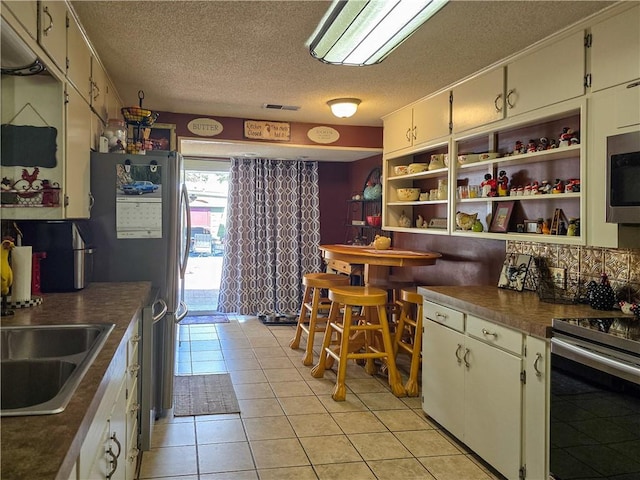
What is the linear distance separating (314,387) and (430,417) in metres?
0.98

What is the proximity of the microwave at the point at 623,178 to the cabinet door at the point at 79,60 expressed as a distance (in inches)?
97.8

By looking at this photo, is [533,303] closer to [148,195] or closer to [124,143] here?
[148,195]

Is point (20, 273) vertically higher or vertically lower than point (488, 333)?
higher

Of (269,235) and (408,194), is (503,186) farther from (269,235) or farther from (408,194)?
(269,235)

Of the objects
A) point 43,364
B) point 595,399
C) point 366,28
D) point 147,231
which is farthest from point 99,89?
point 595,399

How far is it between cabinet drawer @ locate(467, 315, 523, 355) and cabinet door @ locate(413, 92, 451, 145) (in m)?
1.63

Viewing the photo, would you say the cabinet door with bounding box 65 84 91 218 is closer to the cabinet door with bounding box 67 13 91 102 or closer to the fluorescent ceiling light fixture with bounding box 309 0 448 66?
the cabinet door with bounding box 67 13 91 102

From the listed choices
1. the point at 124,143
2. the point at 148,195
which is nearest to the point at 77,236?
the point at 148,195

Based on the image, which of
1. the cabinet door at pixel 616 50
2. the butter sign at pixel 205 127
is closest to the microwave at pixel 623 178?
the cabinet door at pixel 616 50

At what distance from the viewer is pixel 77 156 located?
252cm

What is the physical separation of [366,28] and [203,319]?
4559 millimetres

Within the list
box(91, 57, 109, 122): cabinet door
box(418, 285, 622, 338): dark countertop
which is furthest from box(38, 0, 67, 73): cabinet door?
box(418, 285, 622, 338): dark countertop

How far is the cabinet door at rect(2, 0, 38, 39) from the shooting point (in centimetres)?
163

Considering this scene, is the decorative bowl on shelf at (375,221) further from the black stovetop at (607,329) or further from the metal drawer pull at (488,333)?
the black stovetop at (607,329)
